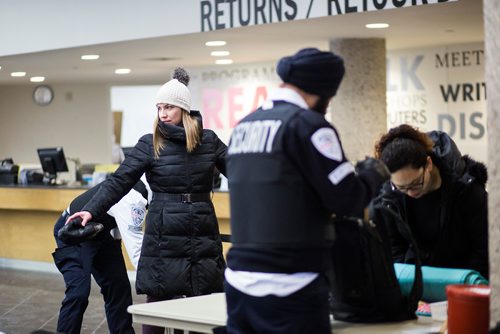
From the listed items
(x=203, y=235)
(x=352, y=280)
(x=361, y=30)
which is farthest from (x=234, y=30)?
(x=352, y=280)

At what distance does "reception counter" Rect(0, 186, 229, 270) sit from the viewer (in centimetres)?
1141

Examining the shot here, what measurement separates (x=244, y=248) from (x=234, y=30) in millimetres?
6703

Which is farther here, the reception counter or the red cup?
the reception counter

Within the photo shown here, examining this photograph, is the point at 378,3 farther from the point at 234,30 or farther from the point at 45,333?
the point at 45,333

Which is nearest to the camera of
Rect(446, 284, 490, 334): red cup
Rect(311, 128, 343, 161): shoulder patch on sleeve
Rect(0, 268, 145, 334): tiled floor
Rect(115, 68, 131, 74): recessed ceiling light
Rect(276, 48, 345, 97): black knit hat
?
Rect(311, 128, 343, 161): shoulder patch on sleeve

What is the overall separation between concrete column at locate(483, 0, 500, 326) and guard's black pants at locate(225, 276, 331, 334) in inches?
20.7

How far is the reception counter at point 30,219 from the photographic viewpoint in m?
11.4

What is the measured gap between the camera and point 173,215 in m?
5.12

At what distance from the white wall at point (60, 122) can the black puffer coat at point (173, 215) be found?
49.3 feet

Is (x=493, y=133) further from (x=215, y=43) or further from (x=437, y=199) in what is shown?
(x=215, y=43)

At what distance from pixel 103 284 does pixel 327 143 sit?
10.9 feet

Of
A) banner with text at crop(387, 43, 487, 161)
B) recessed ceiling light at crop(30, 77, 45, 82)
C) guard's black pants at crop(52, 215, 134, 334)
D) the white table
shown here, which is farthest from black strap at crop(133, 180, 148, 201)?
recessed ceiling light at crop(30, 77, 45, 82)

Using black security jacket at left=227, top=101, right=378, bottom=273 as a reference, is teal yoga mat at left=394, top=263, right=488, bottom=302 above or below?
below

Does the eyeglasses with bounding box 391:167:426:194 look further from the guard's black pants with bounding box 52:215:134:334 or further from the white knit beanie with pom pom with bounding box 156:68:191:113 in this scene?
the guard's black pants with bounding box 52:215:134:334
